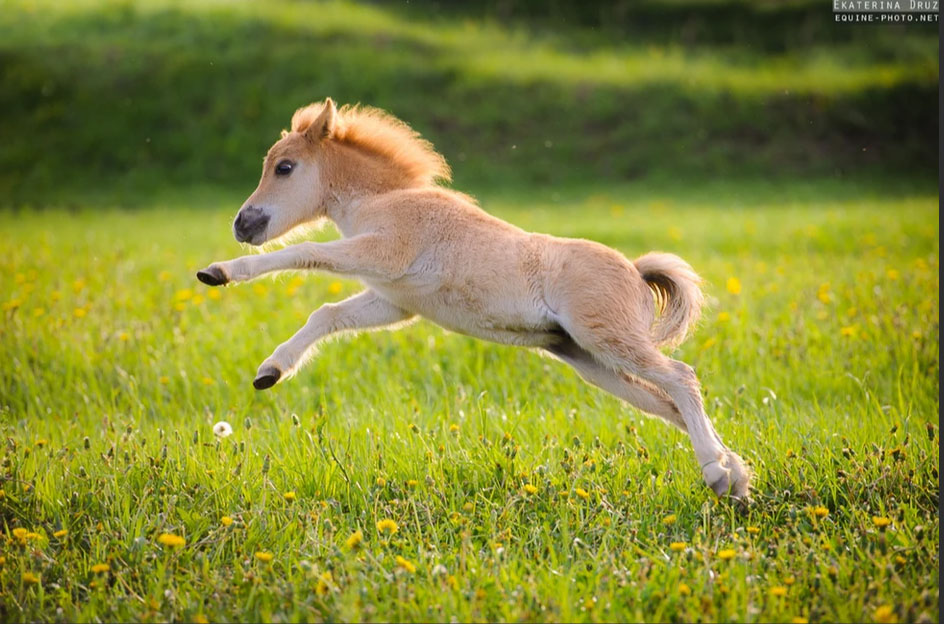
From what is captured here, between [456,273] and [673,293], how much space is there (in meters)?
1.13

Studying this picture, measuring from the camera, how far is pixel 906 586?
11.2 feet

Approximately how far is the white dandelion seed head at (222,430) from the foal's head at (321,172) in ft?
3.04

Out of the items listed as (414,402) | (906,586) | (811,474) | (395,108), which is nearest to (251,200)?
(414,402)

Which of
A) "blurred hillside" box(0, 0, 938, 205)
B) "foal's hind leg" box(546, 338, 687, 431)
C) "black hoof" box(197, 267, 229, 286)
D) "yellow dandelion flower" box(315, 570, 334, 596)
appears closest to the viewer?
"yellow dandelion flower" box(315, 570, 334, 596)

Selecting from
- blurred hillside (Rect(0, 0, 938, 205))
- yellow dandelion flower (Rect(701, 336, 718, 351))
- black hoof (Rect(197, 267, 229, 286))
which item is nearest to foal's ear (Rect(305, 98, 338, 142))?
black hoof (Rect(197, 267, 229, 286))

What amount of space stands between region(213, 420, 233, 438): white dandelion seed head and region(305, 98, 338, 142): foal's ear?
4.95ft

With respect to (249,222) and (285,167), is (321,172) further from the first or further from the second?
(249,222)

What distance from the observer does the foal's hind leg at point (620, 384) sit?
14.4 ft

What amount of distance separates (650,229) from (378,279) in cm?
907

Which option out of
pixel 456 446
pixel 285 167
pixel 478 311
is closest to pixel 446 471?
pixel 456 446

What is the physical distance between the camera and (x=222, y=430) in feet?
15.8

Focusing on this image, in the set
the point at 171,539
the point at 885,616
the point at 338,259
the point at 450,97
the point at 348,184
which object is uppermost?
the point at 348,184

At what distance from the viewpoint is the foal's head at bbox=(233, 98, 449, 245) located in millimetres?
4633

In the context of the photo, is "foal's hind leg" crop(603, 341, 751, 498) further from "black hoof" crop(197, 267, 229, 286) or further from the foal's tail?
"black hoof" crop(197, 267, 229, 286)
